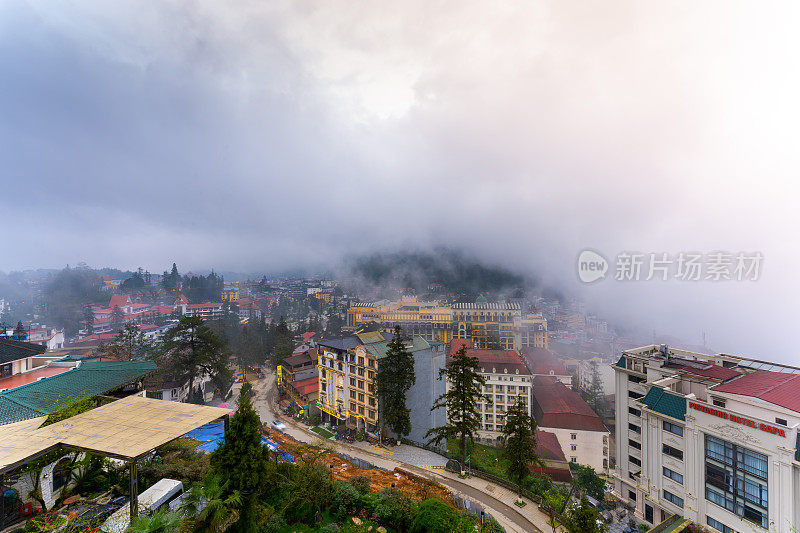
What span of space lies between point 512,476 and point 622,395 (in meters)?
7.14

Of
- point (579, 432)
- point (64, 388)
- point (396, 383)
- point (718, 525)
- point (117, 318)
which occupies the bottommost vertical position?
point (579, 432)

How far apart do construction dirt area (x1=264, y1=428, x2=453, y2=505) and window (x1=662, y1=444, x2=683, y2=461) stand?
30.9ft

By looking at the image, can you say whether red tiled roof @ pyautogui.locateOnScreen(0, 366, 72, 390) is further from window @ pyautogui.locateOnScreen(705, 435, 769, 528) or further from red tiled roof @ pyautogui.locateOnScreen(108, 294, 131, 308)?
red tiled roof @ pyautogui.locateOnScreen(108, 294, 131, 308)

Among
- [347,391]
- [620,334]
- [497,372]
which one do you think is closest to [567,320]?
[620,334]

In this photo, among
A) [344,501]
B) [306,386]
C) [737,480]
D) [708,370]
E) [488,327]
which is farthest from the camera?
[488,327]

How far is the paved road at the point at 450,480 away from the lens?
1259 cm

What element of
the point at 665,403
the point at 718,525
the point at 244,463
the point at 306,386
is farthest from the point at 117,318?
the point at 718,525

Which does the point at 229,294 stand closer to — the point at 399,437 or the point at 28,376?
the point at 28,376

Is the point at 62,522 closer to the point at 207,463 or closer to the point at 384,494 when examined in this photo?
the point at 207,463

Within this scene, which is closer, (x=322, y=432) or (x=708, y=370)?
(x=708, y=370)

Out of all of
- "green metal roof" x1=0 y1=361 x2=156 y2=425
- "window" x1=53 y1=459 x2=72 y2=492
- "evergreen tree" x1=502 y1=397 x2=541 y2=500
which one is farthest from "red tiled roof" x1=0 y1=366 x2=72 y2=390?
"evergreen tree" x1=502 y1=397 x2=541 y2=500

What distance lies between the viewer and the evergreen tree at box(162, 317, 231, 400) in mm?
23719

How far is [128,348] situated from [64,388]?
17846 mm

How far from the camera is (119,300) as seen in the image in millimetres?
51281
